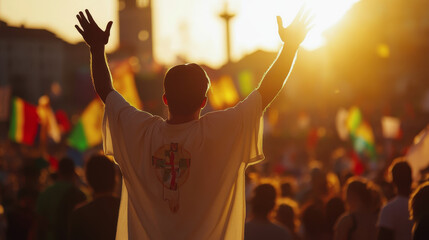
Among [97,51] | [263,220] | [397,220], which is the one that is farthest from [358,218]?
[97,51]

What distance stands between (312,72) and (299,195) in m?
67.5

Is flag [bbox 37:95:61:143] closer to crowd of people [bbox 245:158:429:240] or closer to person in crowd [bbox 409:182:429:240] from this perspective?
crowd of people [bbox 245:158:429:240]

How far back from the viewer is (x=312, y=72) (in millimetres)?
78812

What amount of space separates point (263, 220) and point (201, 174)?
317cm

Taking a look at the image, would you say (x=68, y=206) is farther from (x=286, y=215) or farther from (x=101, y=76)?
(x=101, y=76)

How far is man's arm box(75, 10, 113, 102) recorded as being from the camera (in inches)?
159

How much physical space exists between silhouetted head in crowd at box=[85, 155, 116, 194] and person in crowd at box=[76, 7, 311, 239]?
2016 mm

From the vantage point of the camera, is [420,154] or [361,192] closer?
[361,192]

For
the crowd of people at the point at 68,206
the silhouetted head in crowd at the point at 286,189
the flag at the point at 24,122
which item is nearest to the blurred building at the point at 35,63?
the flag at the point at 24,122

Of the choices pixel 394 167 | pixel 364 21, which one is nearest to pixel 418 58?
pixel 364 21

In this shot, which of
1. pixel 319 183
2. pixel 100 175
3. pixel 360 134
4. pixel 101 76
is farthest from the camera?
pixel 360 134

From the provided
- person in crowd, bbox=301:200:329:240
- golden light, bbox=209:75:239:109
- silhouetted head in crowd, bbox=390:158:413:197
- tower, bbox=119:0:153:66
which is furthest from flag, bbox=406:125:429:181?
tower, bbox=119:0:153:66

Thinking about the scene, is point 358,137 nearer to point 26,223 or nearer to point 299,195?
point 299,195

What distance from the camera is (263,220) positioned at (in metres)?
6.78
